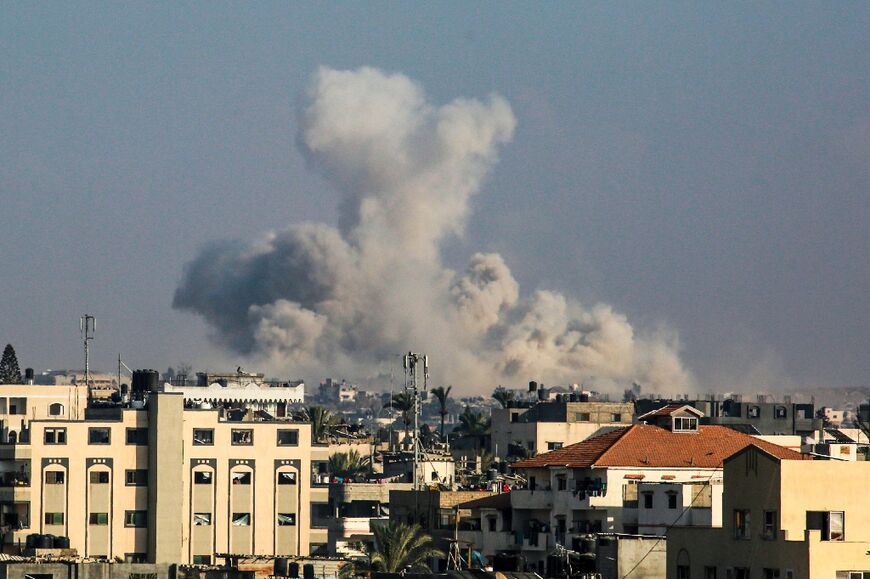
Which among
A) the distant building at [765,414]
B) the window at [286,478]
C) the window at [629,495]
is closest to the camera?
the window at [629,495]

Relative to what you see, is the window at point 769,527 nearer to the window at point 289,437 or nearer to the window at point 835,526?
the window at point 835,526

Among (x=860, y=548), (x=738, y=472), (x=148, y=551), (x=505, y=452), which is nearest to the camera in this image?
(x=860, y=548)

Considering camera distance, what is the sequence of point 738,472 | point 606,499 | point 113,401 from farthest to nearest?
point 113,401, point 606,499, point 738,472

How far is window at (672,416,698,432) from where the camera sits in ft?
→ 273

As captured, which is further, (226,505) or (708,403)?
(708,403)

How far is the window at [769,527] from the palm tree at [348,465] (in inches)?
3811

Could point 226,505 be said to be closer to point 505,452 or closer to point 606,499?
point 606,499

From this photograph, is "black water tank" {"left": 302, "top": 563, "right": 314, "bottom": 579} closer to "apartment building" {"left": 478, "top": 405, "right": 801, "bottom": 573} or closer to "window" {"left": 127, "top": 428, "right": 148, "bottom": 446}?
"apartment building" {"left": 478, "top": 405, "right": 801, "bottom": 573}

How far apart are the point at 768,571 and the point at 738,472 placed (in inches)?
128

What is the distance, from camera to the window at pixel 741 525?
154ft

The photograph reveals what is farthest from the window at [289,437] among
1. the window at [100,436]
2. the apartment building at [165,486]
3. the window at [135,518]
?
the window at [100,436]

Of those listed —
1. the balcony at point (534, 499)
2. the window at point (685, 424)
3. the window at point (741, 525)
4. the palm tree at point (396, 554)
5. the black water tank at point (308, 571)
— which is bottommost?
the black water tank at point (308, 571)

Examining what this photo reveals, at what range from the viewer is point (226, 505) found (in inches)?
4190

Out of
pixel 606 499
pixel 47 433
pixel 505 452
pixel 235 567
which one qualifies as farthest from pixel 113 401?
pixel 505 452
